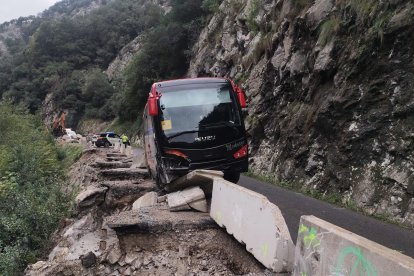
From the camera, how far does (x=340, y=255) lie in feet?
13.1

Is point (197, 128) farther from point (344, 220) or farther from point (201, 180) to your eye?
point (344, 220)

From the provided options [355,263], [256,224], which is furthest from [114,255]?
[355,263]

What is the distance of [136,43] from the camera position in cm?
8306

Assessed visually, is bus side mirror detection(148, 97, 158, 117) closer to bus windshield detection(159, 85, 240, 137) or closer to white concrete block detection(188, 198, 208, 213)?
bus windshield detection(159, 85, 240, 137)

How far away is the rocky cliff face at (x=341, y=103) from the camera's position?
10.1 m

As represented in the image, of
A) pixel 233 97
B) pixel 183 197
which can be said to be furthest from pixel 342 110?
pixel 183 197

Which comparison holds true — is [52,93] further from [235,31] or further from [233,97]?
[233,97]

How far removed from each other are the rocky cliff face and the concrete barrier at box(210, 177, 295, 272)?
12.2 feet

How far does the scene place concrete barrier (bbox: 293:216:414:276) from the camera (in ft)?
10.8

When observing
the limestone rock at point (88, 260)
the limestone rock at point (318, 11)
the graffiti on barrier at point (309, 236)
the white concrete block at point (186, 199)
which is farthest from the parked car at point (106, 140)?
the graffiti on barrier at point (309, 236)

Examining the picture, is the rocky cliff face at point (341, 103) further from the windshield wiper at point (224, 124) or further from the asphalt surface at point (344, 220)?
the windshield wiper at point (224, 124)

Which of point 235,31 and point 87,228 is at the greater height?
point 235,31

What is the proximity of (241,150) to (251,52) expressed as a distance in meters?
14.4

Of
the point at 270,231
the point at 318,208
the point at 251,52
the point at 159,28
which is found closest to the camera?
the point at 270,231
